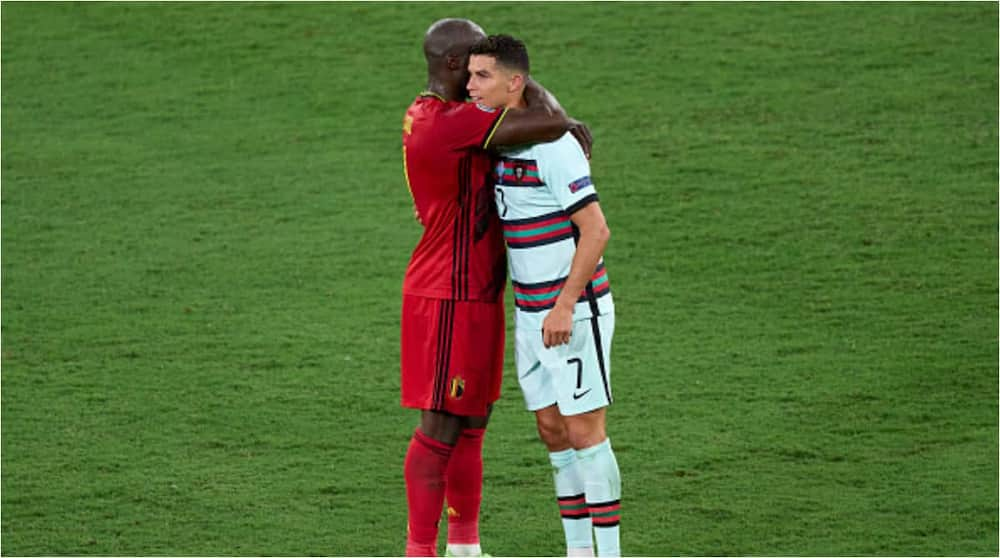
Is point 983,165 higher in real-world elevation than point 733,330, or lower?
higher

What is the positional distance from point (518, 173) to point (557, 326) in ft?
1.29

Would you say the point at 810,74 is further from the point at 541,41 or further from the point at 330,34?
the point at 330,34

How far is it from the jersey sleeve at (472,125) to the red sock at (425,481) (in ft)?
2.53

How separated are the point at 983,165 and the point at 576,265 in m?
5.45

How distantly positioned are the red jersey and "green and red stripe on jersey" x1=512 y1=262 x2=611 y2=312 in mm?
93

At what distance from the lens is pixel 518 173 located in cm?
432

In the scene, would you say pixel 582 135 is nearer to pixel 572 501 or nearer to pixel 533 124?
pixel 533 124

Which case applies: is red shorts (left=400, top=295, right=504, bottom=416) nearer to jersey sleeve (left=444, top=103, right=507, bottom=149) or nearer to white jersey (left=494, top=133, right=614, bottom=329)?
white jersey (left=494, top=133, right=614, bottom=329)

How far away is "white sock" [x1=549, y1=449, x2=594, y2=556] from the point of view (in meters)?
4.50

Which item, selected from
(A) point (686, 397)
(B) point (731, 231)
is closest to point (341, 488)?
(A) point (686, 397)

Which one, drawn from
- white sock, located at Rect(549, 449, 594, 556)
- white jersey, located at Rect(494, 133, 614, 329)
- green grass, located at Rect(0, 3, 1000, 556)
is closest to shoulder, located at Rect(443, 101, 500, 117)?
white jersey, located at Rect(494, 133, 614, 329)

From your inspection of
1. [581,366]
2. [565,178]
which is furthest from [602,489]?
[565,178]

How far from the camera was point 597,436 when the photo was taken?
440 cm

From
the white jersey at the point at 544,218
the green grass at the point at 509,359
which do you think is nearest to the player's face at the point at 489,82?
the white jersey at the point at 544,218
